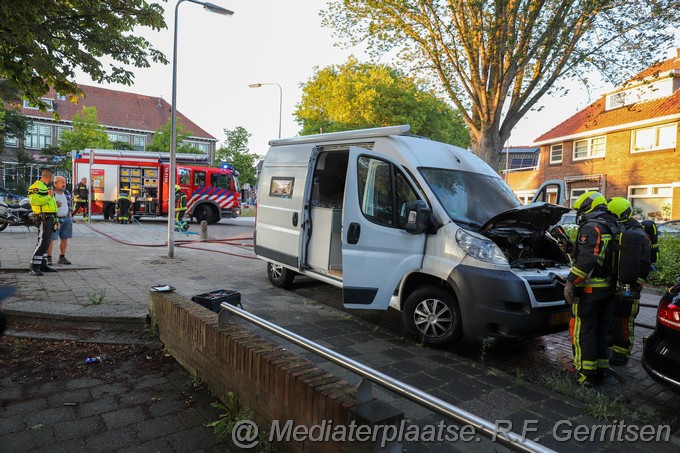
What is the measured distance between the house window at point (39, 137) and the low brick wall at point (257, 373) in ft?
180

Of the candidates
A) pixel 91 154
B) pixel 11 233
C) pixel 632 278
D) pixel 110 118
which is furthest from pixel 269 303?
pixel 110 118

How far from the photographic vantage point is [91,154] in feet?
58.0

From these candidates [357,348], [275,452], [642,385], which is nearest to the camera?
[275,452]

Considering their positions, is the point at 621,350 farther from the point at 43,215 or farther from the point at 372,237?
the point at 43,215

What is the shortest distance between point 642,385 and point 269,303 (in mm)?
4424

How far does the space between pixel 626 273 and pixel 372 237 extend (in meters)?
2.50

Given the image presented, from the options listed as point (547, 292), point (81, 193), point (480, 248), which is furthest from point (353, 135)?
point (81, 193)

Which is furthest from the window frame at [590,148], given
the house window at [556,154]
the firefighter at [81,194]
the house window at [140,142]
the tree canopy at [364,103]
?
the house window at [140,142]

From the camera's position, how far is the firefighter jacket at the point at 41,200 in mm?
7832

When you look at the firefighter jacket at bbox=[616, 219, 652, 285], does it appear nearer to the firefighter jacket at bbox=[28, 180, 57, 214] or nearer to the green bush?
the green bush

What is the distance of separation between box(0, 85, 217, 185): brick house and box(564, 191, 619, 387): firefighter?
168 feet

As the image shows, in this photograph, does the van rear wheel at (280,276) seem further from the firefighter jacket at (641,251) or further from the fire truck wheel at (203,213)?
the fire truck wheel at (203,213)

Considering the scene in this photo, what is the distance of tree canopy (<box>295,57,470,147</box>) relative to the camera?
2747 centimetres

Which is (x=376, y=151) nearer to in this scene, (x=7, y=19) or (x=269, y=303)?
(x=269, y=303)
